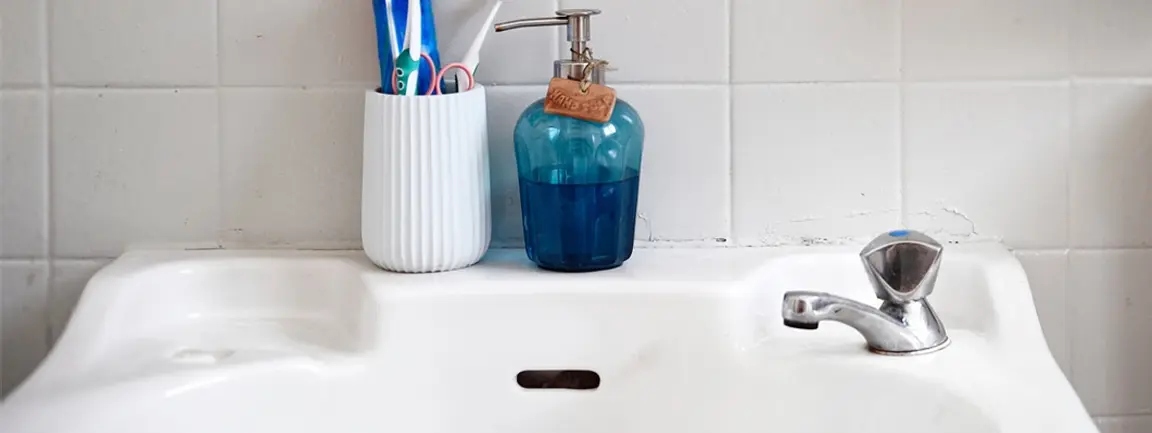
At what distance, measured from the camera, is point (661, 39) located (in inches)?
34.5

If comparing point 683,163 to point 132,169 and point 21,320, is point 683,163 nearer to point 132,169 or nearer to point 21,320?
point 132,169

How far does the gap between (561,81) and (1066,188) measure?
0.42m

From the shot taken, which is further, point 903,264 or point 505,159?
point 505,159

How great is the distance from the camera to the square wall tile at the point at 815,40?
0.87 m

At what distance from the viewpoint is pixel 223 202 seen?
2.97 ft

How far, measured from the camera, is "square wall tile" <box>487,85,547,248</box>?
34.9 inches

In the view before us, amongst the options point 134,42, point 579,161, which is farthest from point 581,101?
point 134,42

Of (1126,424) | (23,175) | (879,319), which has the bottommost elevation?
(1126,424)

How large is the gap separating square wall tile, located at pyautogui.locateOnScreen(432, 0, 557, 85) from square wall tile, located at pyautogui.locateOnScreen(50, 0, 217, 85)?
14 cm

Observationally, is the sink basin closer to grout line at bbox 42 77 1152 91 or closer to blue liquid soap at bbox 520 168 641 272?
blue liquid soap at bbox 520 168 641 272

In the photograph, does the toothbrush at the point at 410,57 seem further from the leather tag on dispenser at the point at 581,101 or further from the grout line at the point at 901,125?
the grout line at the point at 901,125

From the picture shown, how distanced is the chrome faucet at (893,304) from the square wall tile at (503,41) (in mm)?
293

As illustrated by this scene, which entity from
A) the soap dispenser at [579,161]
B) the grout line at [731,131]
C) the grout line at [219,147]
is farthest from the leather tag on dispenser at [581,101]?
the grout line at [219,147]

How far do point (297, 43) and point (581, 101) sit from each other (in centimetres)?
25
